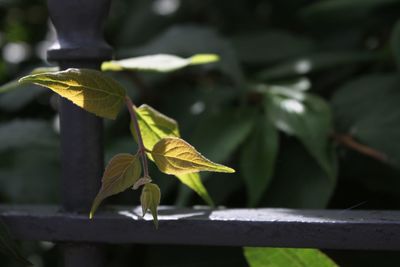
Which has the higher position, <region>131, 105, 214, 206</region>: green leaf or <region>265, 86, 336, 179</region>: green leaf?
<region>131, 105, 214, 206</region>: green leaf

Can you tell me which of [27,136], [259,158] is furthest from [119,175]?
[27,136]

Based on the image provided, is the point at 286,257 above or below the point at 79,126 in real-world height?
below

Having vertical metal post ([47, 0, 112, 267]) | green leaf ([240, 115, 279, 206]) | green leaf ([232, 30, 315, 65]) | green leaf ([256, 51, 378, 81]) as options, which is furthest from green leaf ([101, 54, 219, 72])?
green leaf ([232, 30, 315, 65])

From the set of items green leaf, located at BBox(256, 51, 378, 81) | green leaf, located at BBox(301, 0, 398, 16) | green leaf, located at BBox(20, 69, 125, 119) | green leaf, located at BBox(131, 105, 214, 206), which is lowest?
green leaf, located at BBox(131, 105, 214, 206)

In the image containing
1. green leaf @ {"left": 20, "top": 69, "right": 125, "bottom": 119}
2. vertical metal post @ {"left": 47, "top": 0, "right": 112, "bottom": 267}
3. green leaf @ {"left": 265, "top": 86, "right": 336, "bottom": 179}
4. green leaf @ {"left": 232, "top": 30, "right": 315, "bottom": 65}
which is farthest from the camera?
green leaf @ {"left": 232, "top": 30, "right": 315, "bottom": 65}

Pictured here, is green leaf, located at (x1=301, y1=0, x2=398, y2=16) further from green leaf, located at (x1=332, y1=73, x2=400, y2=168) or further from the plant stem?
the plant stem

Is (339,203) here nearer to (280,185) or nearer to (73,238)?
(280,185)

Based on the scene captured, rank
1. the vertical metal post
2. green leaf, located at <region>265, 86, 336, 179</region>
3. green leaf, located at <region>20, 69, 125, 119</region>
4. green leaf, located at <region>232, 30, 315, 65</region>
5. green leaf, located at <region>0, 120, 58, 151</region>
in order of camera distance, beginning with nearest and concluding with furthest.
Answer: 1. green leaf, located at <region>20, 69, 125, 119</region>
2. the vertical metal post
3. green leaf, located at <region>265, 86, 336, 179</region>
4. green leaf, located at <region>0, 120, 58, 151</region>
5. green leaf, located at <region>232, 30, 315, 65</region>

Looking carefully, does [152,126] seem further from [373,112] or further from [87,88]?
[373,112]
